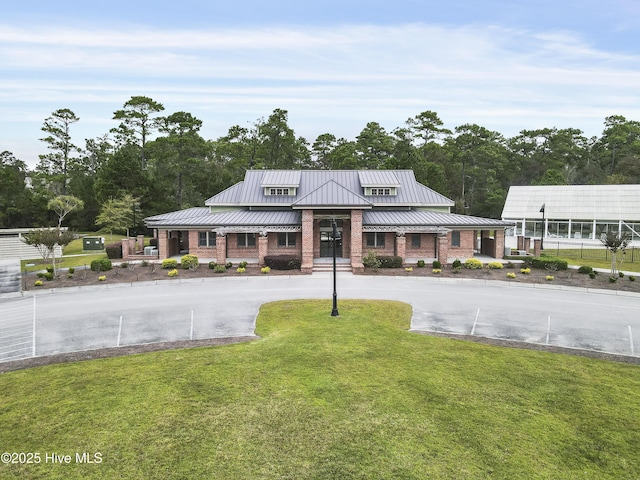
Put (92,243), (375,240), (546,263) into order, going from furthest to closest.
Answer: (92,243) → (375,240) → (546,263)

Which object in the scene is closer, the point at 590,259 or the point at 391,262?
the point at 391,262

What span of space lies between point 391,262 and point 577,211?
3403 centimetres

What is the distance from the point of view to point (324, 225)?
35.5 m

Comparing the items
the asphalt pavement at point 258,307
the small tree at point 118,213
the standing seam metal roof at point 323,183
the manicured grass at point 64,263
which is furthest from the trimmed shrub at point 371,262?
the small tree at point 118,213

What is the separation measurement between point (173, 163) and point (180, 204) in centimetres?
639

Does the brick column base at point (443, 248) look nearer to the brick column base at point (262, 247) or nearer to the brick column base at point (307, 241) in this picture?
the brick column base at point (307, 241)

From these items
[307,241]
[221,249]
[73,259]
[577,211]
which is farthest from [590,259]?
[73,259]

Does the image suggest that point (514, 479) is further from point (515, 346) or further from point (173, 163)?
point (173, 163)

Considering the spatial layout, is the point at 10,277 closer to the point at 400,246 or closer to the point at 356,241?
the point at 356,241

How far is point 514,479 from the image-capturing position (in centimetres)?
679

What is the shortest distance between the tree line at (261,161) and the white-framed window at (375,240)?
18.1m

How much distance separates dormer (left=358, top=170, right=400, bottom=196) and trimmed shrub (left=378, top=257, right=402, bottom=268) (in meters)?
9.50

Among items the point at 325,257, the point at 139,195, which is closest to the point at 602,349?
the point at 325,257

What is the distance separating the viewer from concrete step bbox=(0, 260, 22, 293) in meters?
25.6
